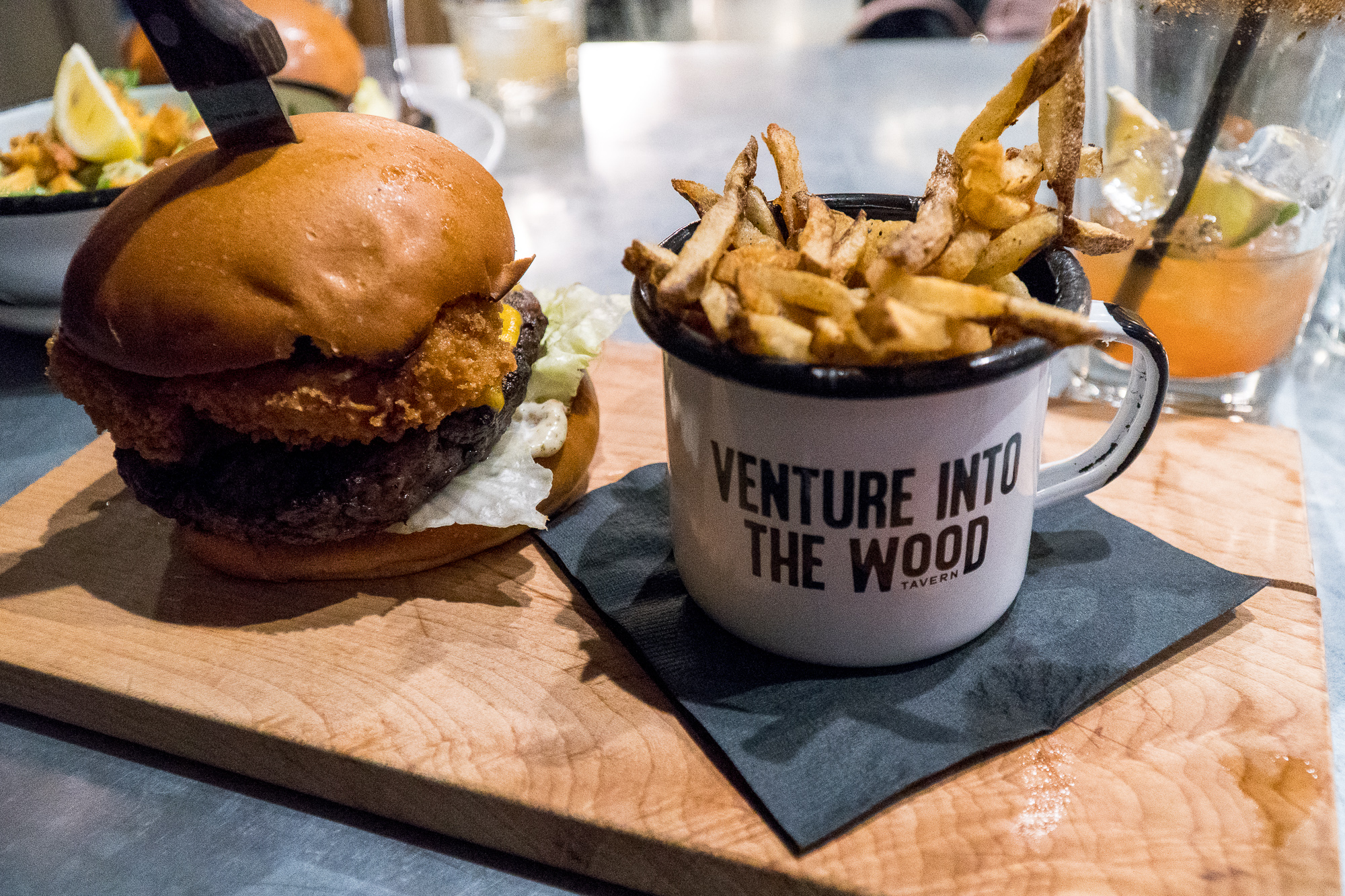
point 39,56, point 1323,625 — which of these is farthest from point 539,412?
point 39,56

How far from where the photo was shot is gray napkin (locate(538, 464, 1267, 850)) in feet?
3.20

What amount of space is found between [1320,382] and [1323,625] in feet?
2.56

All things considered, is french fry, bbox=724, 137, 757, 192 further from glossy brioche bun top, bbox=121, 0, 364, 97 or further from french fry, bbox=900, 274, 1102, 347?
glossy brioche bun top, bbox=121, 0, 364, 97

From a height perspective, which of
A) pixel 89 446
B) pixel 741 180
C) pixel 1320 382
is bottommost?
pixel 1320 382

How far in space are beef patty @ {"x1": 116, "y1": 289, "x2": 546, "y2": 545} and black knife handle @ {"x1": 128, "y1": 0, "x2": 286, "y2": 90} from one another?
0.43 meters

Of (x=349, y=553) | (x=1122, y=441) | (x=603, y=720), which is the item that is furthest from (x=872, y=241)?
(x=349, y=553)

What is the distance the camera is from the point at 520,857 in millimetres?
1039

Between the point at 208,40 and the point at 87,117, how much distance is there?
3.93ft

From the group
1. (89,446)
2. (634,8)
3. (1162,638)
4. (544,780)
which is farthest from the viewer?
(634,8)

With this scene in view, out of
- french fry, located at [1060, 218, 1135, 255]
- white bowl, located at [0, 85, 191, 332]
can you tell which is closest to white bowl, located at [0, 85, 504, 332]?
white bowl, located at [0, 85, 191, 332]

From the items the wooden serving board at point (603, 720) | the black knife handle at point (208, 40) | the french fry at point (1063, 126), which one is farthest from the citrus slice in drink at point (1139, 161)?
the black knife handle at point (208, 40)

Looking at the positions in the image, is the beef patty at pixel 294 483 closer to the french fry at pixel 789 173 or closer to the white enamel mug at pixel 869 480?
the white enamel mug at pixel 869 480

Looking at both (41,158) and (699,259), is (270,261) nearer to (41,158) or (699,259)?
(699,259)

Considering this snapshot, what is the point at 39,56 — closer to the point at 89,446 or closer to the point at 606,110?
the point at 606,110
